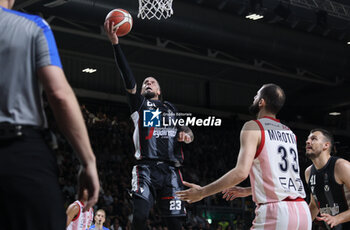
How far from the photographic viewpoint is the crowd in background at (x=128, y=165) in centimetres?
1681

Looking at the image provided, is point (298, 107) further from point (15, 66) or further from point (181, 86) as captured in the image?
point (15, 66)

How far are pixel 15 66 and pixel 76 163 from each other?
1588cm

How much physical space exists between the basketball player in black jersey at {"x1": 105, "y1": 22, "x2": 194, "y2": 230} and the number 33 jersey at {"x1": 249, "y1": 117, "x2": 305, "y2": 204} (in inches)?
87.1

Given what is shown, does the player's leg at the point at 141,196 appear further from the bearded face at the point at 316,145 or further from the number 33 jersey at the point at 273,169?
the number 33 jersey at the point at 273,169

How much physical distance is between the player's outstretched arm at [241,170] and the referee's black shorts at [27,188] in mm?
2082

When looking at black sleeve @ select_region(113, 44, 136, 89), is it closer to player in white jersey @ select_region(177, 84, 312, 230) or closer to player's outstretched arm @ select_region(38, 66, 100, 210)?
player in white jersey @ select_region(177, 84, 312, 230)

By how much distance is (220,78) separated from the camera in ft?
74.8

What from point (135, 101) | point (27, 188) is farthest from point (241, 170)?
point (135, 101)

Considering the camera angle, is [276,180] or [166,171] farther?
[166,171]

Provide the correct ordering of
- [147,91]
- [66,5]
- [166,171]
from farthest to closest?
[66,5]
[147,91]
[166,171]

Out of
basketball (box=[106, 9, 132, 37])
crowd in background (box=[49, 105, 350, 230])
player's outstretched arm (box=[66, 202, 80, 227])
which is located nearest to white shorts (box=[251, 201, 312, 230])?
basketball (box=[106, 9, 132, 37])

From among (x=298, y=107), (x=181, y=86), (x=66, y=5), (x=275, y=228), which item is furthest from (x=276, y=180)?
(x=298, y=107)

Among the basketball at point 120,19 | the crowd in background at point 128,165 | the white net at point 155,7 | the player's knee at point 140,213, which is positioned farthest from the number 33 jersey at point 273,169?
the crowd in background at point 128,165

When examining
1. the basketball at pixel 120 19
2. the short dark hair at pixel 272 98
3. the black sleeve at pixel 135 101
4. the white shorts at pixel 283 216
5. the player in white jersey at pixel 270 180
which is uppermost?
the basketball at pixel 120 19
